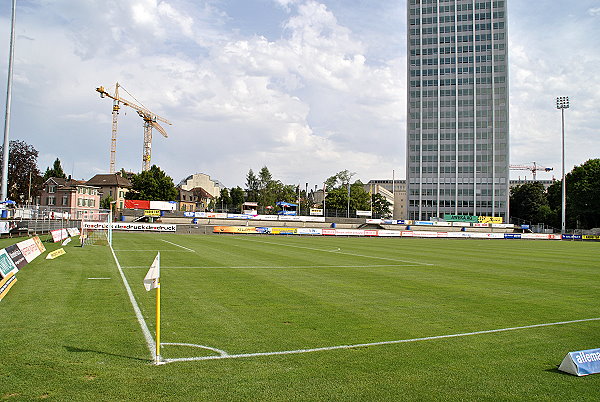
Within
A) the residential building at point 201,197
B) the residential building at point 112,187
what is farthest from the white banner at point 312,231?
the residential building at point 201,197

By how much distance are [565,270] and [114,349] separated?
22.4 m

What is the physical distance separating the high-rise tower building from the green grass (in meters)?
108

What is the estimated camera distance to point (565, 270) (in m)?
22.6

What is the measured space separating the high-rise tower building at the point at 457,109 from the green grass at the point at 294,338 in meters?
108

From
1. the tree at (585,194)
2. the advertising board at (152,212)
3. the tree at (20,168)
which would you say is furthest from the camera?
the tree at (585,194)

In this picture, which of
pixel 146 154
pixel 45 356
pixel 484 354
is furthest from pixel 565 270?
pixel 146 154

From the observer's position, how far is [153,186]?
10406cm

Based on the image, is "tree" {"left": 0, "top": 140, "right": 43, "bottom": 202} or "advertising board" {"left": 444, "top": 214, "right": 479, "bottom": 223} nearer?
"tree" {"left": 0, "top": 140, "right": 43, "bottom": 202}

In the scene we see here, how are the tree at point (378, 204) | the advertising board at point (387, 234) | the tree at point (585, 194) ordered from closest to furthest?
the advertising board at point (387, 234) < the tree at point (585, 194) < the tree at point (378, 204)

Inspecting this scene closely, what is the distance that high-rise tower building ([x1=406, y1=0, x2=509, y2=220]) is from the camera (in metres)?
118

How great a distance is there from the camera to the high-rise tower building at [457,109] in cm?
11812

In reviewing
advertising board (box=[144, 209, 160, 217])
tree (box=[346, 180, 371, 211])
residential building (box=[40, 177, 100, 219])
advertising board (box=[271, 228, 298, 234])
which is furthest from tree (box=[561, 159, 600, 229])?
residential building (box=[40, 177, 100, 219])

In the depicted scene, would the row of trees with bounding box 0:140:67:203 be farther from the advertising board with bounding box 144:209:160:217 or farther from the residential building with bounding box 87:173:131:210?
the residential building with bounding box 87:173:131:210

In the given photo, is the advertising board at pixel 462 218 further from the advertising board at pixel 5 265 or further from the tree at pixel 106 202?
the advertising board at pixel 5 265
